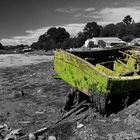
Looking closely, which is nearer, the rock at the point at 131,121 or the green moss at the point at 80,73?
the rock at the point at 131,121

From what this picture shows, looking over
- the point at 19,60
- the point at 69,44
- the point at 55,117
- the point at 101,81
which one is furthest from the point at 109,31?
the point at 101,81

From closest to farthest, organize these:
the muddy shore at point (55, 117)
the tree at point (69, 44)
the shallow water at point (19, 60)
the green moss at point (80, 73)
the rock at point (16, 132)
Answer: the muddy shore at point (55, 117) < the rock at point (16, 132) < the green moss at point (80, 73) < the shallow water at point (19, 60) < the tree at point (69, 44)

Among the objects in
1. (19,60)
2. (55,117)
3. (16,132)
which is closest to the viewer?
(16,132)

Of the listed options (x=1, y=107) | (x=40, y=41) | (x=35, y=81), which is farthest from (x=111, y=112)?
(x=40, y=41)

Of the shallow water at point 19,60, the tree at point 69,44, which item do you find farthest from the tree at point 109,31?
the shallow water at point 19,60

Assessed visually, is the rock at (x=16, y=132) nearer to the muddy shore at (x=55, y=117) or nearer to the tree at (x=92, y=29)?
the muddy shore at (x=55, y=117)

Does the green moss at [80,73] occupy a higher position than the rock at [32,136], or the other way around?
the green moss at [80,73]

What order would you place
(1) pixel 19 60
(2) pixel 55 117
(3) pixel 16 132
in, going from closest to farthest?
1. (3) pixel 16 132
2. (2) pixel 55 117
3. (1) pixel 19 60

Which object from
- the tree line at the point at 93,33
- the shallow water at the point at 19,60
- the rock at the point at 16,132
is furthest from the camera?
the tree line at the point at 93,33

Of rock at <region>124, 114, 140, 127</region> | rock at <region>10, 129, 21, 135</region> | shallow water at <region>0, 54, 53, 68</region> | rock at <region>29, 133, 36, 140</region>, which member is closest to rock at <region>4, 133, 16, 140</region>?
rock at <region>10, 129, 21, 135</region>

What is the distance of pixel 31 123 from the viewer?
7195 millimetres

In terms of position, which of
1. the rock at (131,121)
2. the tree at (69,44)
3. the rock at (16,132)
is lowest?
the rock at (16,132)

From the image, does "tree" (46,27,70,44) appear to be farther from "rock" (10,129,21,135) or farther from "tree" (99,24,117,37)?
"rock" (10,129,21,135)

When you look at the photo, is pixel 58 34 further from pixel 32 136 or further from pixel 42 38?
pixel 32 136
